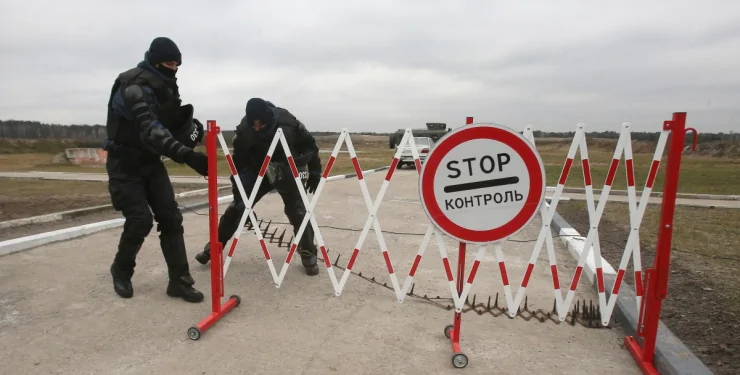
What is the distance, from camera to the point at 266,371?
9.43ft

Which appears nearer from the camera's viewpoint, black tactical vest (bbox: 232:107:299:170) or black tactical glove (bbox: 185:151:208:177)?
black tactical glove (bbox: 185:151:208:177)

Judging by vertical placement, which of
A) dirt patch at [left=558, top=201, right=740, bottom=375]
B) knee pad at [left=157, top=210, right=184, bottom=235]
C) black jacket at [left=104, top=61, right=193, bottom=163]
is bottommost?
dirt patch at [left=558, top=201, right=740, bottom=375]

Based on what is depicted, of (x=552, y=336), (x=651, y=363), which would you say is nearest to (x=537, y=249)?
(x=552, y=336)

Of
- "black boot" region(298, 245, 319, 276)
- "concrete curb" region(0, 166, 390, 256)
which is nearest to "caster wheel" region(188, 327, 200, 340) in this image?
"black boot" region(298, 245, 319, 276)

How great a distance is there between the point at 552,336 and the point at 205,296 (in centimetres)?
295

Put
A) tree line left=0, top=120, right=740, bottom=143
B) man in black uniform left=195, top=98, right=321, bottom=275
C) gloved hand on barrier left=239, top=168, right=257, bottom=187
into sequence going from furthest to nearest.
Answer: tree line left=0, top=120, right=740, bottom=143, gloved hand on barrier left=239, top=168, right=257, bottom=187, man in black uniform left=195, top=98, right=321, bottom=275

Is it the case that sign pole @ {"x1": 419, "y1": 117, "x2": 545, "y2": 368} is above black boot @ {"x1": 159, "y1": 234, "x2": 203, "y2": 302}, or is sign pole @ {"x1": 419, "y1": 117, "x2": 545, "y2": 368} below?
above

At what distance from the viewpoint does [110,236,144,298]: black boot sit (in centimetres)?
407

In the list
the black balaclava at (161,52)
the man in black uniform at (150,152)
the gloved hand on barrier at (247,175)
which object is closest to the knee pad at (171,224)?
the man in black uniform at (150,152)

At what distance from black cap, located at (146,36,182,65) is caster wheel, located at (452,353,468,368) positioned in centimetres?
322

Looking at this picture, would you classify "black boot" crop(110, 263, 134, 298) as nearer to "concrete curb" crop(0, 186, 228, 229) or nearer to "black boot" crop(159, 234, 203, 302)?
"black boot" crop(159, 234, 203, 302)

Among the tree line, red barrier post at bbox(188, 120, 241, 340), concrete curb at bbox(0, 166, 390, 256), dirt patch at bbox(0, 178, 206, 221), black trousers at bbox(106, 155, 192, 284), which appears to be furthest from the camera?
the tree line

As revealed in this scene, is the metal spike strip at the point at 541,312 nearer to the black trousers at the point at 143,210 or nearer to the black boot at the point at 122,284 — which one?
the black trousers at the point at 143,210

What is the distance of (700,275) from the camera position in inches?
186
